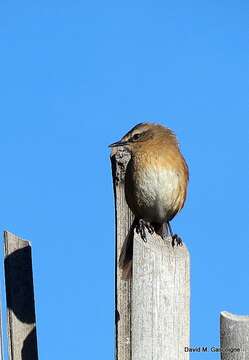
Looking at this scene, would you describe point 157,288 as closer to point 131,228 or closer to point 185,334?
point 185,334

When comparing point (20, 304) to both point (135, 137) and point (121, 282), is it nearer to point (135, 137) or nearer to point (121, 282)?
point (121, 282)

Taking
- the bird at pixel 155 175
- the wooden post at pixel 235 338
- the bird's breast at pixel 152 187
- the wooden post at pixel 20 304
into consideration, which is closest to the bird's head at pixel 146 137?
the bird at pixel 155 175

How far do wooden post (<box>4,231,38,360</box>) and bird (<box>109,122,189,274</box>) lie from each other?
2.52 metres

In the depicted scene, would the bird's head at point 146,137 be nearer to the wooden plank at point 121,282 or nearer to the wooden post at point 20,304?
the wooden plank at point 121,282

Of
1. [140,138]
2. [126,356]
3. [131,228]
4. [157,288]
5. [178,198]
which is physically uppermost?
[140,138]

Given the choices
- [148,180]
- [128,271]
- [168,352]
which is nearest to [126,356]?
[168,352]

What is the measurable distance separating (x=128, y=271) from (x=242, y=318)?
87 cm

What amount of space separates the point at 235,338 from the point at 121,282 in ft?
2.82

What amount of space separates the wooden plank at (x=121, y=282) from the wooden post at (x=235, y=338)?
0.45 meters

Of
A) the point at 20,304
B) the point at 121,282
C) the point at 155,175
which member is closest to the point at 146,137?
the point at 155,175

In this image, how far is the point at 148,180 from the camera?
5594 mm

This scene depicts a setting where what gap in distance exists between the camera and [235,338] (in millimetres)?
2299

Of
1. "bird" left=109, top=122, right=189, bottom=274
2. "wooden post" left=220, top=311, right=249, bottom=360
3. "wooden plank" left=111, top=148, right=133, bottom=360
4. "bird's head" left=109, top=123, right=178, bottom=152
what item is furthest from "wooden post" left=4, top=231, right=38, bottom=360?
"bird's head" left=109, top=123, right=178, bottom=152

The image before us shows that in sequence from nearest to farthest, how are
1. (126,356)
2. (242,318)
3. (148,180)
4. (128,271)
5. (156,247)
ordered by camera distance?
(242,318) < (156,247) < (126,356) < (128,271) < (148,180)
